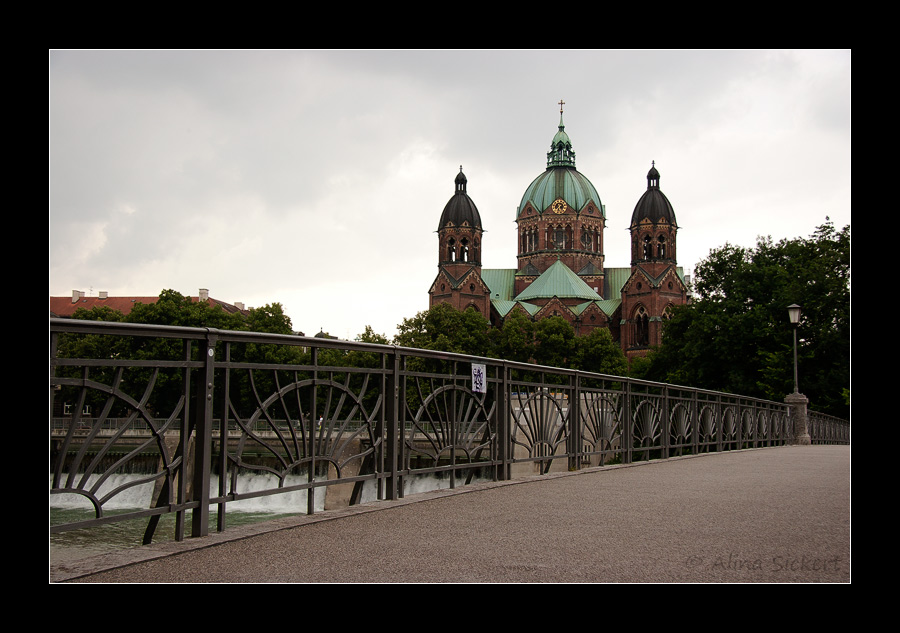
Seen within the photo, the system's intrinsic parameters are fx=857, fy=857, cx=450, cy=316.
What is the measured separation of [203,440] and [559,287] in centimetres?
9255

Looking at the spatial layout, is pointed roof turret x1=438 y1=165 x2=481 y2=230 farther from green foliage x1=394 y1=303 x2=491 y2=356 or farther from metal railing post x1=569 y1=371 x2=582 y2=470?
metal railing post x1=569 y1=371 x2=582 y2=470

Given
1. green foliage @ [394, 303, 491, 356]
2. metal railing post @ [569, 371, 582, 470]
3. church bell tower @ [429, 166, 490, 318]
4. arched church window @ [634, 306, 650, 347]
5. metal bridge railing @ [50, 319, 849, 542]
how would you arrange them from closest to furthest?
metal bridge railing @ [50, 319, 849, 542] → metal railing post @ [569, 371, 582, 470] → green foliage @ [394, 303, 491, 356] → arched church window @ [634, 306, 650, 347] → church bell tower @ [429, 166, 490, 318]

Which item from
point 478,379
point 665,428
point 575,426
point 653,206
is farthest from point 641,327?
point 478,379

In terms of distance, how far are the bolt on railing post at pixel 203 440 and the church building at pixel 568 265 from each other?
84.6 m

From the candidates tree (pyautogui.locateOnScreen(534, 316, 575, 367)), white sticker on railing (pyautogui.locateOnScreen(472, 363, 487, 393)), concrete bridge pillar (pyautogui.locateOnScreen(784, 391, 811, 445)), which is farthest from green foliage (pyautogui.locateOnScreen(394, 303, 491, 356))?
white sticker on railing (pyautogui.locateOnScreen(472, 363, 487, 393))

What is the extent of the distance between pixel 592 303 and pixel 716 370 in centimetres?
5206

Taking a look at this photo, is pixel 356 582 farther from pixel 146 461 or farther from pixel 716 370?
pixel 146 461

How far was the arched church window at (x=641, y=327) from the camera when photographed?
3649 inches

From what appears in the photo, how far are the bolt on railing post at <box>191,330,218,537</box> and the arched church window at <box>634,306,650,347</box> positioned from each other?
9045 centimetres

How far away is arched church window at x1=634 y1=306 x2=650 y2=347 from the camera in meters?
92.7

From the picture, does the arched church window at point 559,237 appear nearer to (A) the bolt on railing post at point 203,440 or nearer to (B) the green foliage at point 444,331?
(B) the green foliage at point 444,331

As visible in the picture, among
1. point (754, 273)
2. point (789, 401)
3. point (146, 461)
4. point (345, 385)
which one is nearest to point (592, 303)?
point (754, 273)

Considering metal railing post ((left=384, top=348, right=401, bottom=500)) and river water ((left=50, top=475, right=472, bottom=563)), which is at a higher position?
metal railing post ((left=384, top=348, right=401, bottom=500))

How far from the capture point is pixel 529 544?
451 centimetres
